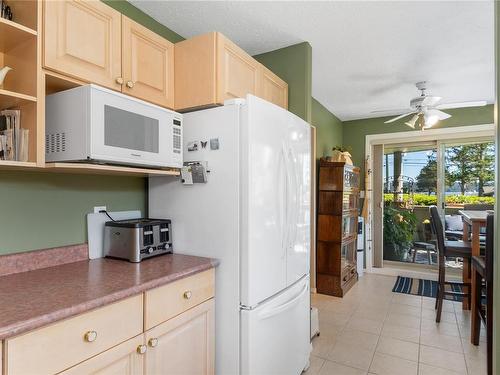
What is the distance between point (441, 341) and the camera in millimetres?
2635

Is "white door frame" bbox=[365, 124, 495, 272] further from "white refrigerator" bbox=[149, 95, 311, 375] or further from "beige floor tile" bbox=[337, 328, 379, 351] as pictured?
"white refrigerator" bbox=[149, 95, 311, 375]

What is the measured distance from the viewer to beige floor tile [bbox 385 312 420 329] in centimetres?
298

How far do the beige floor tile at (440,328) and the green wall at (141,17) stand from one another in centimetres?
338

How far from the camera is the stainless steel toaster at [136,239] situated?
167 centimetres

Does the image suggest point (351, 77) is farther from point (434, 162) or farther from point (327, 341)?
point (327, 341)

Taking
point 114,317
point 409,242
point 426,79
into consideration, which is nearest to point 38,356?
point 114,317

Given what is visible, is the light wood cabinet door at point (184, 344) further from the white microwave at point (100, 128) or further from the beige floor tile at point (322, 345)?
the beige floor tile at point (322, 345)

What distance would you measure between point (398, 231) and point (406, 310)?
191 centimetres

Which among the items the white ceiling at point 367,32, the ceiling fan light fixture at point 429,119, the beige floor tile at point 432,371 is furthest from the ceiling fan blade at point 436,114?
the beige floor tile at point 432,371

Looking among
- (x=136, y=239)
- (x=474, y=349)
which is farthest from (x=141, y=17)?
(x=474, y=349)

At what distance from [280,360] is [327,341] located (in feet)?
3.30

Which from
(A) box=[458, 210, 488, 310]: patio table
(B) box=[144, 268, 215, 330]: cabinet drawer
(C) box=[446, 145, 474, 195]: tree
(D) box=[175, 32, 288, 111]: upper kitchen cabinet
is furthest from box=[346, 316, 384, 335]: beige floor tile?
(C) box=[446, 145, 474, 195]: tree

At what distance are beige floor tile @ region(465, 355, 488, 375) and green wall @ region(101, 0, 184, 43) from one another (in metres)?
3.31

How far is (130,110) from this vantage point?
1499mm
